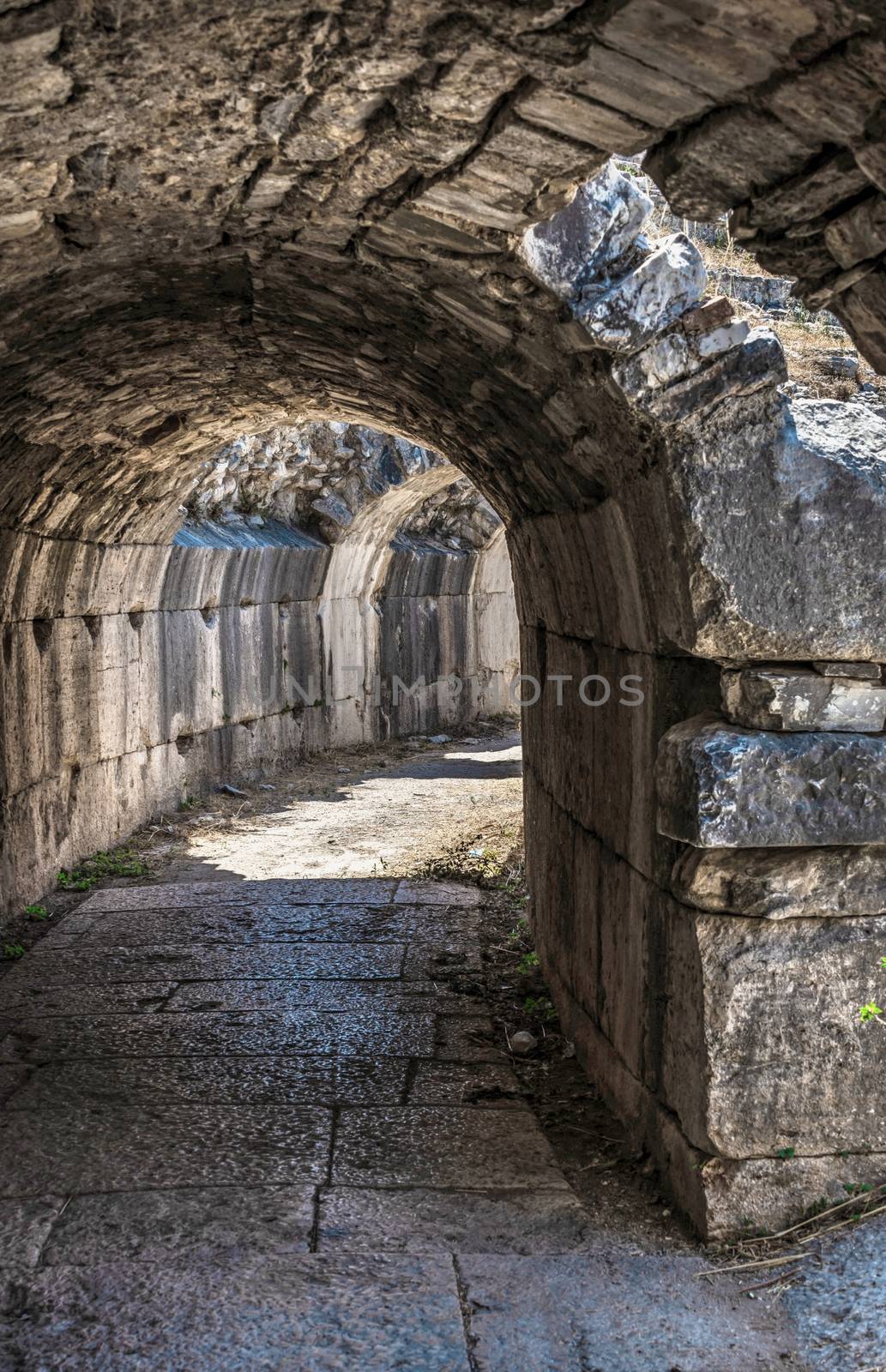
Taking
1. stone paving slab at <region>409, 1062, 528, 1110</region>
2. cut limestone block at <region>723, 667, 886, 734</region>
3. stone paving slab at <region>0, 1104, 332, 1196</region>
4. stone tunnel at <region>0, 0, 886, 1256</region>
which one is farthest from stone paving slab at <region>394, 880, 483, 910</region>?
cut limestone block at <region>723, 667, 886, 734</region>

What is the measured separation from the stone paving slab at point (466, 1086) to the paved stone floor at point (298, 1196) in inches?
0.5

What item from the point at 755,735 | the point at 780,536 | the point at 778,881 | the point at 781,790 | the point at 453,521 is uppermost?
the point at 453,521

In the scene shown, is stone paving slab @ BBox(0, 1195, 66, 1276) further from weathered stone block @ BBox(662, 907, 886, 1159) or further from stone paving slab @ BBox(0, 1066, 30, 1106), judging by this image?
weathered stone block @ BBox(662, 907, 886, 1159)

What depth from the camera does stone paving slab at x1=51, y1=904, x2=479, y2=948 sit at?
7.05 m

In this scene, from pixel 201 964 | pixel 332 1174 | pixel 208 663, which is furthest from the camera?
pixel 208 663

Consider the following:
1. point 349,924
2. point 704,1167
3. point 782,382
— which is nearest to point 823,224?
point 782,382

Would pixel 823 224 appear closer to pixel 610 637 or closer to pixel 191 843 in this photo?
pixel 610 637

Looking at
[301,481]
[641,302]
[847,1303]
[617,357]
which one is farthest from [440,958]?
[301,481]

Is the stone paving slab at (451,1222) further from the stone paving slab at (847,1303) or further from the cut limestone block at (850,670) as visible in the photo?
the cut limestone block at (850,670)

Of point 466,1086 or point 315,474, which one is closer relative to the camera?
point 466,1086

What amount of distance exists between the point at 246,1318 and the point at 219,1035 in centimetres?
229

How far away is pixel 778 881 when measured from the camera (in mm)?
3582

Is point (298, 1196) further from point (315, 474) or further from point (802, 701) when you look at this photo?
point (315, 474)

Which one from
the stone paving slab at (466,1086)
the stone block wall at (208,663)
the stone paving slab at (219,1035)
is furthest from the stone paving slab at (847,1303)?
the stone block wall at (208,663)
